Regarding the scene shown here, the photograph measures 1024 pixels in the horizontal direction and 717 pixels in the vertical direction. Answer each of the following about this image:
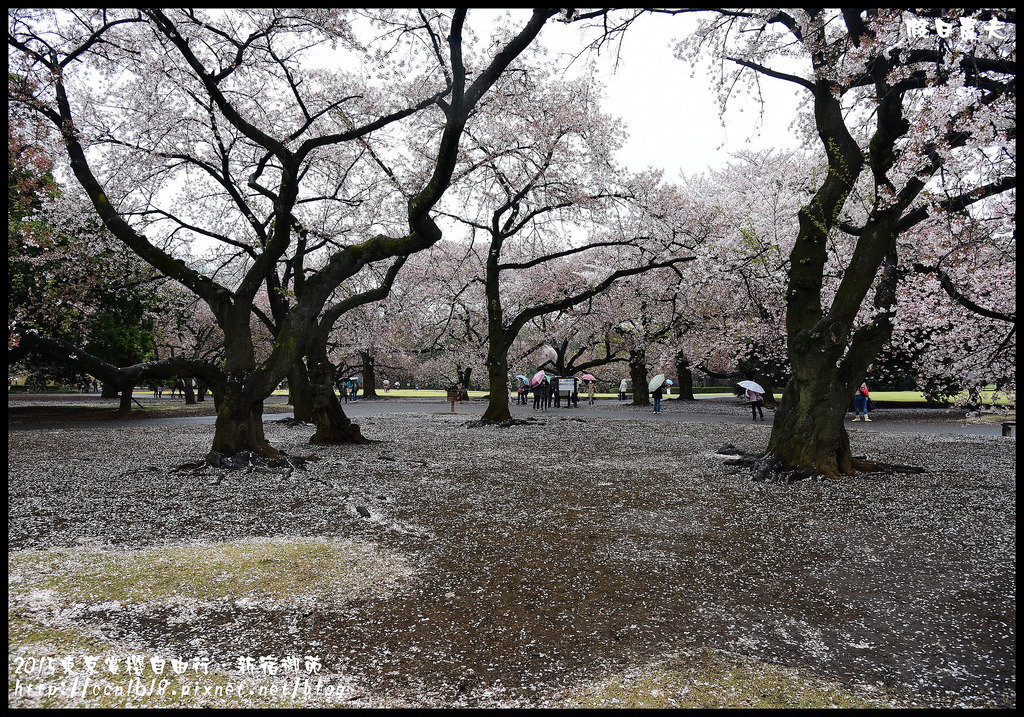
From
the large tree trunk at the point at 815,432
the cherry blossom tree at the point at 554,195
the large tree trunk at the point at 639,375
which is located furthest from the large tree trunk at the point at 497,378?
the large tree trunk at the point at 639,375

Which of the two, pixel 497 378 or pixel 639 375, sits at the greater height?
pixel 639 375

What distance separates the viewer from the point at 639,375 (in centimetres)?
3331

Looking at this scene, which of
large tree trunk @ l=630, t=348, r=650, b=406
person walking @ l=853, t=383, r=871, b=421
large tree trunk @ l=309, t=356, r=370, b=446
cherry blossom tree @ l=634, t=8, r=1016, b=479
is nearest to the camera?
cherry blossom tree @ l=634, t=8, r=1016, b=479

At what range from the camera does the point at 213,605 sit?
377cm

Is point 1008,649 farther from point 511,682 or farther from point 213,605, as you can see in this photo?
point 213,605

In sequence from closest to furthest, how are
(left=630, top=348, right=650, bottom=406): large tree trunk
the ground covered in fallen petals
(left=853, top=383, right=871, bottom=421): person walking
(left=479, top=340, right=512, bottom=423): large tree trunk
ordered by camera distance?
the ground covered in fallen petals, (left=479, top=340, right=512, bottom=423): large tree trunk, (left=853, top=383, right=871, bottom=421): person walking, (left=630, top=348, right=650, bottom=406): large tree trunk

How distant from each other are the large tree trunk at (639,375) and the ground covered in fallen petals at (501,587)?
942 inches

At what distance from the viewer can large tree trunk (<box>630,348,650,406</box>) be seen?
32.8m

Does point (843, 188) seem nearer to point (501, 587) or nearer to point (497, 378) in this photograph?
point (501, 587)

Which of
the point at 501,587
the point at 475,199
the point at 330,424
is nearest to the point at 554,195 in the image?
the point at 475,199

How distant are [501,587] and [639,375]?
3003 cm

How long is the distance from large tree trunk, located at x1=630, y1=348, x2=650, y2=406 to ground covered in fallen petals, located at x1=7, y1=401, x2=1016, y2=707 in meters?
23.9

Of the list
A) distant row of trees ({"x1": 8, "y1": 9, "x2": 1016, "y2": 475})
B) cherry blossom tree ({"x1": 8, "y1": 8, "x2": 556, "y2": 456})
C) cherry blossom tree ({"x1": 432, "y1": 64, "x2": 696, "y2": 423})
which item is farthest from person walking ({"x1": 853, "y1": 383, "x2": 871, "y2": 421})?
cherry blossom tree ({"x1": 8, "y1": 8, "x2": 556, "y2": 456})

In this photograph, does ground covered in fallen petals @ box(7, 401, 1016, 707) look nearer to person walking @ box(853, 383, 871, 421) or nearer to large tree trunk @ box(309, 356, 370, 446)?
large tree trunk @ box(309, 356, 370, 446)
